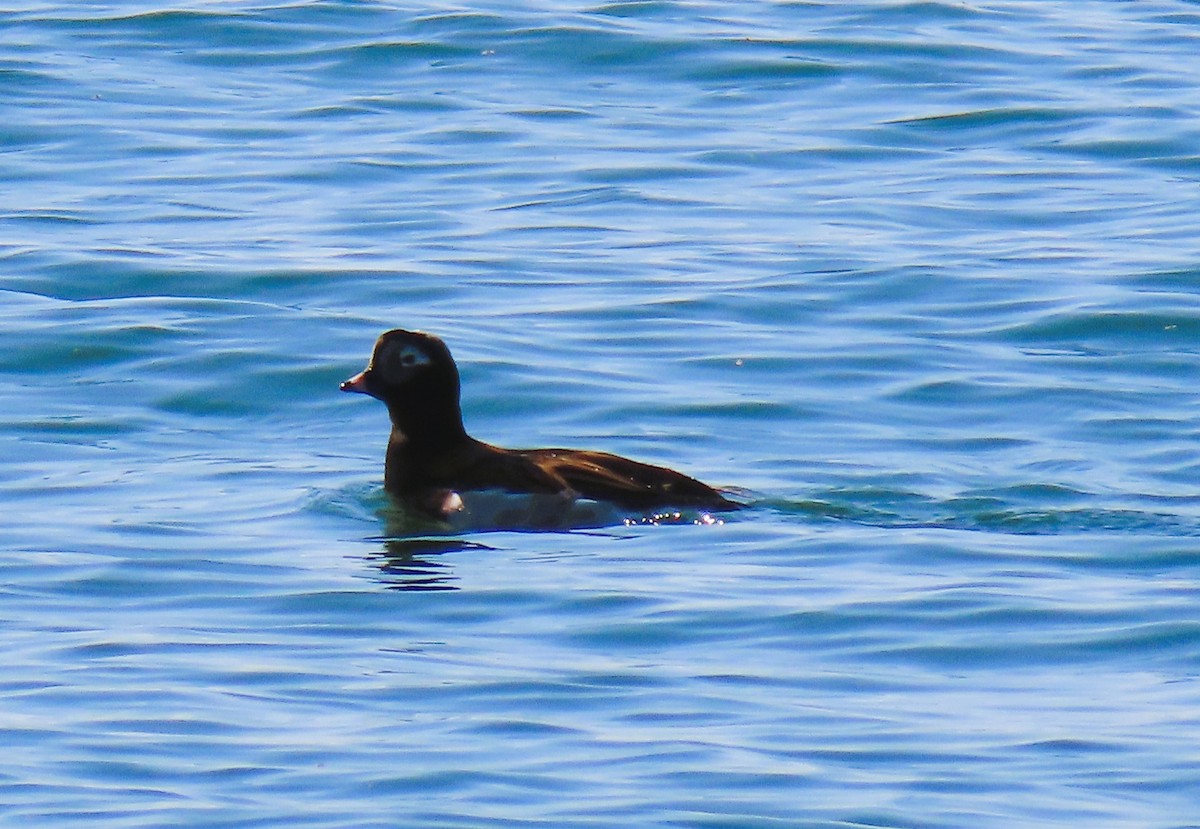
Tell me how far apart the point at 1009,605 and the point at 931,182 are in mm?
10623

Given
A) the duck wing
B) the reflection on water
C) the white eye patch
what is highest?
the white eye patch

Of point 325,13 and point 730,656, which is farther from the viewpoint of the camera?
point 325,13

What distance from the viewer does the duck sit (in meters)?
12.5

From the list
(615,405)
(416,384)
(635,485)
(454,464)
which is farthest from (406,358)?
(615,405)

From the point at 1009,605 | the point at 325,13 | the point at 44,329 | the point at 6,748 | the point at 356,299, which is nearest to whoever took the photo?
the point at 6,748

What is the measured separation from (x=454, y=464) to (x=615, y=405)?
2.20 meters

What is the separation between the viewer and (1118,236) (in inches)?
765

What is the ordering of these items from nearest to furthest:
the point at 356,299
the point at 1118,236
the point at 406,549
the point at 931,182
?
the point at 406,549 < the point at 356,299 < the point at 1118,236 < the point at 931,182

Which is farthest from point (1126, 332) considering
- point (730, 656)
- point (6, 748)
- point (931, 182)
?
point (6, 748)

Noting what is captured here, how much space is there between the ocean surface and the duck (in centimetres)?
17

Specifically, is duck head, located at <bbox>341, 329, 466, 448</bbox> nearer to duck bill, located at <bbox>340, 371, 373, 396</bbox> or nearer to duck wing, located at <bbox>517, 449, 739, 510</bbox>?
duck bill, located at <bbox>340, 371, 373, 396</bbox>

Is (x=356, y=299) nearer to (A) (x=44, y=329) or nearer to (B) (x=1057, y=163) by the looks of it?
(A) (x=44, y=329)

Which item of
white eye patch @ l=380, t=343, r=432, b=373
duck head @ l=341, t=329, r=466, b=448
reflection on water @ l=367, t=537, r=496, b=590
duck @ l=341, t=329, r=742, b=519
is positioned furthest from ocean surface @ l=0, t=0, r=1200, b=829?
white eye patch @ l=380, t=343, r=432, b=373

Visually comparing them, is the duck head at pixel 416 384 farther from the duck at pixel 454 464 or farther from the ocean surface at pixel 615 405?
the ocean surface at pixel 615 405
